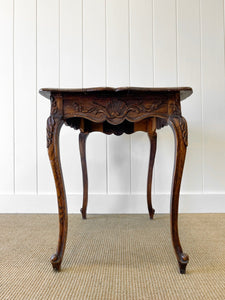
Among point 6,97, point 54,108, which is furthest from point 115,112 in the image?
point 6,97

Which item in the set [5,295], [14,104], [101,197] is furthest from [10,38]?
[5,295]

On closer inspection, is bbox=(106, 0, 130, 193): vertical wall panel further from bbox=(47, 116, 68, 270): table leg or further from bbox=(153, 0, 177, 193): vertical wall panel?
bbox=(47, 116, 68, 270): table leg

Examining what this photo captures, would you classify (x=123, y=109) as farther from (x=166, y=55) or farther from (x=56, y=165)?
(x=166, y=55)

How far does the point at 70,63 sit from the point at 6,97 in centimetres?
48

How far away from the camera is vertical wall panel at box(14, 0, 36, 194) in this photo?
157cm

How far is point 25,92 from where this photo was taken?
1581 millimetres

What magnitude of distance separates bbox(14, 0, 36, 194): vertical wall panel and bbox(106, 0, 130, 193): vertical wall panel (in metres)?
0.50

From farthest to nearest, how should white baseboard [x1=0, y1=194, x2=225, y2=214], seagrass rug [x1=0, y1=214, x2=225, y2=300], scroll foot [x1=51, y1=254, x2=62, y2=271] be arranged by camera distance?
1. white baseboard [x1=0, y1=194, x2=225, y2=214]
2. scroll foot [x1=51, y1=254, x2=62, y2=271]
3. seagrass rug [x1=0, y1=214, x2=225, y2=300]

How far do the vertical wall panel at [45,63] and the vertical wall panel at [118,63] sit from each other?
1.14ft

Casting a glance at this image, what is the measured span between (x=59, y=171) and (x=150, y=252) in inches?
17.9

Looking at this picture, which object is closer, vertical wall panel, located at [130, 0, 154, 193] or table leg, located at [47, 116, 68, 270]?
table leg, located at [47, 116, 68, 270]

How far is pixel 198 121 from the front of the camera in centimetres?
156

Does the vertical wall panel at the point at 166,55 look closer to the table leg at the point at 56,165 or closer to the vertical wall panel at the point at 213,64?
the vertical wall panel at the point at 213,64

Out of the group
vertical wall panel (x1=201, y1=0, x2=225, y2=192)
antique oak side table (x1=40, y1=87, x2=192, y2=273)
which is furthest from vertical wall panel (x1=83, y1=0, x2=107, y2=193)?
antique oak side table (x1=40, y1=87, x2=192, y2=273)
